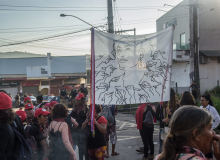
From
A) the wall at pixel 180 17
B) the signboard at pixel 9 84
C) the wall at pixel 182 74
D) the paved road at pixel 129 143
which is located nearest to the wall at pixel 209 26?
the wall at pixel 180 17

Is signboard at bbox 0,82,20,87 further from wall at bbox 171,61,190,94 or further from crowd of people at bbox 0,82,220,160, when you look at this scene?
crowd of people at bbox 0,82,220,160

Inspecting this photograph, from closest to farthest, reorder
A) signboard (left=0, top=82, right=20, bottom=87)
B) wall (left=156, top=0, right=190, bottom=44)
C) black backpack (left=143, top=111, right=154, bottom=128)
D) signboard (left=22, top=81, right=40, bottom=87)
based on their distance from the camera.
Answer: black backpack (left=143, top=111, right=154, bottom=128) → wall (left=156, top=0, right=190, bottom=44) → signboard (left=0, top=82, right=20, bottom=87) → signboard (left=22, top=81, right=40, bottom=87)

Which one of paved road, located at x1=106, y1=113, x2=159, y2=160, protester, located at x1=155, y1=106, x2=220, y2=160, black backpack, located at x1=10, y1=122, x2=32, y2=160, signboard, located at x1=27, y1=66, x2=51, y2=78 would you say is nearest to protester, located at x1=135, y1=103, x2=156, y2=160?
paved road, located at x1=106, y1=113, x2=159, y2=160

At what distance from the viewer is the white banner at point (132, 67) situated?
3.95 metres

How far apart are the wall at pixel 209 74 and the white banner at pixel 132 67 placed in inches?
761

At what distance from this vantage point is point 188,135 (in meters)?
1.64

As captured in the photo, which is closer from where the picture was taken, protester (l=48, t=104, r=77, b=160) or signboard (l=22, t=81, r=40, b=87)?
protester (l=48, t=104, r=77, b=160)

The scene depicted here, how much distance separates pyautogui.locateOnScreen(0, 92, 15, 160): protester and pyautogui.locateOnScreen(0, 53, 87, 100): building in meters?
39.5

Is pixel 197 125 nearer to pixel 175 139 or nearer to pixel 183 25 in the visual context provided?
pixel 175 139

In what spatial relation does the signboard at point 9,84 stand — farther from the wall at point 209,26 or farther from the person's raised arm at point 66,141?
the person's raised arm at point 66,141

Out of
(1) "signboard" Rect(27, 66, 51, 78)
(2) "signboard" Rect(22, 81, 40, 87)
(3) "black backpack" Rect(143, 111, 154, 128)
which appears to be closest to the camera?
(3) "black backpack" Rect(143, 111, 154, 128)

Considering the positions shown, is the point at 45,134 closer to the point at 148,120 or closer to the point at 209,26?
the point at 148,120

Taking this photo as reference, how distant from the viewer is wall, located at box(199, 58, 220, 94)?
22031mm

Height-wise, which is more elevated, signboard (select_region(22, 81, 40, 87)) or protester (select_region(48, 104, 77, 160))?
signboard (select_region(22, 81, 40, 87))
